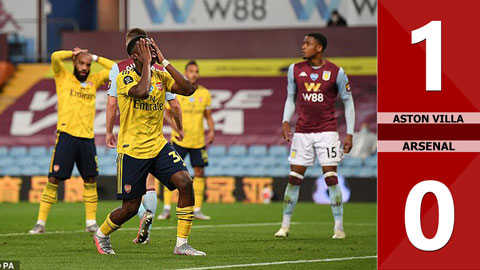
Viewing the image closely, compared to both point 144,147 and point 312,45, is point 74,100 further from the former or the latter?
point 144,147

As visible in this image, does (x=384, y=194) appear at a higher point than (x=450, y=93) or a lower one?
lower

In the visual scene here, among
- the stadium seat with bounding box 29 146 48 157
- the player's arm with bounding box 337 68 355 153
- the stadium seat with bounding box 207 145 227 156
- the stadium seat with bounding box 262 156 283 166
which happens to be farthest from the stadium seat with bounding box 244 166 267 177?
the player's arm with bounding box 337 68 355 153

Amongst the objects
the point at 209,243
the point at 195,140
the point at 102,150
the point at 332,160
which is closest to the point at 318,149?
the point at 332,160

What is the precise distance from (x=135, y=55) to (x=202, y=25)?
52.1 feet

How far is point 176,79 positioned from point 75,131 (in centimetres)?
338

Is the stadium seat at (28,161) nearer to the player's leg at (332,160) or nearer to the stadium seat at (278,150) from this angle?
the stadium seat at (278,150)

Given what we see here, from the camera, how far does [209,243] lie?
9695 millimetres

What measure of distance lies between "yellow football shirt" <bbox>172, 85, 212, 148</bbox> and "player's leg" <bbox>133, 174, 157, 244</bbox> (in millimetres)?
4040

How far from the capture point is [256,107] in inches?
838

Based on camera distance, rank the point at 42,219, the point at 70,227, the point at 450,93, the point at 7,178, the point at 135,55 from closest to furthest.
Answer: the point at 450,93 → the point at 135,55 → the point at 42,219 → the point at 70,227 → the point at 7,178

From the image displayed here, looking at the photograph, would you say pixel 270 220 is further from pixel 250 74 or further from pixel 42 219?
pixel 250 74

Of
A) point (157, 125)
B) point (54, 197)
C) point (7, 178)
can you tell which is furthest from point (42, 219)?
point (7, 178)

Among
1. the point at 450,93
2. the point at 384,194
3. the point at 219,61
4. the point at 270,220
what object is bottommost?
the point at 270,220

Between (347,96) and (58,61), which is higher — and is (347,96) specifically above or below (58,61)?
below
